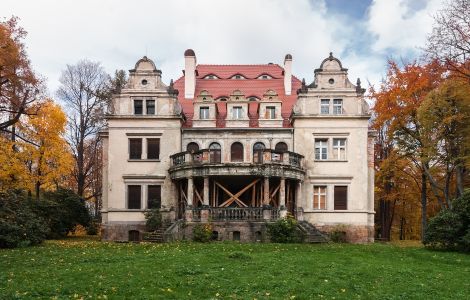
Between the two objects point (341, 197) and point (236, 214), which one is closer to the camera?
point (236, 214)

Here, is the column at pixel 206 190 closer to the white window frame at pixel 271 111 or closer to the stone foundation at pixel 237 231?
the stone foundation at pixel 237 231

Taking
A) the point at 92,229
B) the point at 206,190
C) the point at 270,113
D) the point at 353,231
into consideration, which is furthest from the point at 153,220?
the point at 353,231

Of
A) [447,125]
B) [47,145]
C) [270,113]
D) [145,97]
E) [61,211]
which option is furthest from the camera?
[47,145]

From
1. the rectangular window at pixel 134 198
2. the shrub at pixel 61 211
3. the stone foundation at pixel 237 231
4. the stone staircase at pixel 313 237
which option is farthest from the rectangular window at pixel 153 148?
the stone staircase at pixel 313 237

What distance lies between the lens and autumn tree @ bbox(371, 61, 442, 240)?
28.8 metres

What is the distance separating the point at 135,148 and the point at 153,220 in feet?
16.9

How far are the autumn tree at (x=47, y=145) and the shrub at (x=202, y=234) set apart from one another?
13695 millimetres

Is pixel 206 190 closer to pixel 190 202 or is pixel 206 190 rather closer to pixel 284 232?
pixel 190 202

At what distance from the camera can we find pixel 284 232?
80.3ft

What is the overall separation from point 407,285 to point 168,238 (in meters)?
14.4

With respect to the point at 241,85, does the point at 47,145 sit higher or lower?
lower

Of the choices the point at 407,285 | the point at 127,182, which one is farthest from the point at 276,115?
the point at 407,285

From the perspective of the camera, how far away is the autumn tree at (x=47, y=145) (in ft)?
107

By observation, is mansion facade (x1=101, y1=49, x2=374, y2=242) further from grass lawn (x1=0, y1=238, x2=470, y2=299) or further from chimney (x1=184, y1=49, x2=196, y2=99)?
grass lawn (x1=0, y1=238, x2=470, y2=299)
